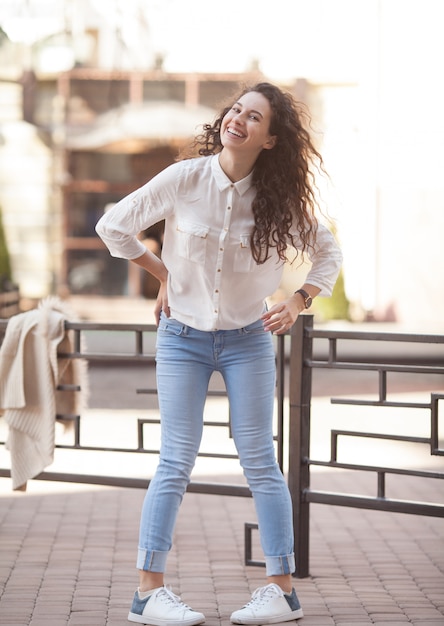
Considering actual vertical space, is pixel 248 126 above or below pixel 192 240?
above

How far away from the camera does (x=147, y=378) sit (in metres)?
12.3

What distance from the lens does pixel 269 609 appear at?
3.43m

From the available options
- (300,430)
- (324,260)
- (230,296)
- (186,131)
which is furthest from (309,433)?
(186,131)

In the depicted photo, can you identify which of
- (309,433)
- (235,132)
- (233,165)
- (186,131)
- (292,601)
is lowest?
(292,601)

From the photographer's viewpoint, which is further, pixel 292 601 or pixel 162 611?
pixel 292 601

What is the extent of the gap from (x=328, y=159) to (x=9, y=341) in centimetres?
1509

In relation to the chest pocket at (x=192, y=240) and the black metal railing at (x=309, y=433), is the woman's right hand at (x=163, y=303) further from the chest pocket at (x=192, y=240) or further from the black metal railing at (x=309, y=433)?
the black metal railing at (x=309, y=433)

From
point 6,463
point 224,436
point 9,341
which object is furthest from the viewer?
point 224,436

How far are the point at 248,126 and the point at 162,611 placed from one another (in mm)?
1637

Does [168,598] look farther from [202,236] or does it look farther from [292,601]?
[202,236]

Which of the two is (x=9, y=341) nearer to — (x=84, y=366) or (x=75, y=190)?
(x=84, y=366)

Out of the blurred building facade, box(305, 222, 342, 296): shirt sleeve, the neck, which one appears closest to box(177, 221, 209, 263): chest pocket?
the neck

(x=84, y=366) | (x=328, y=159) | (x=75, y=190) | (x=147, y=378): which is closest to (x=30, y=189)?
(x=75, y=190)

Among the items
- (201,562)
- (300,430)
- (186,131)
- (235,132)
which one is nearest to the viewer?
(235,132)
